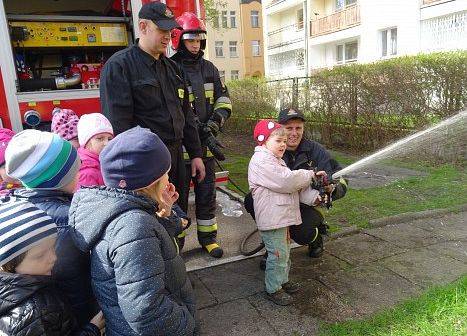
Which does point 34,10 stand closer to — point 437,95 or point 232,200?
point 232,200

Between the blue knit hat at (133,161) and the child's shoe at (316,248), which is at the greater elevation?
the blue knit hat at (133,161)

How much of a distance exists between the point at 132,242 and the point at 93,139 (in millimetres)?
1476

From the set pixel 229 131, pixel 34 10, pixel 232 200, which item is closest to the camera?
pixel 34 10

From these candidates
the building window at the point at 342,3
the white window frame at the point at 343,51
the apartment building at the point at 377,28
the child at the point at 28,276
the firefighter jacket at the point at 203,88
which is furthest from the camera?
the white window frame at the point at 343,51

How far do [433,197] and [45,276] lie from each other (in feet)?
17.5

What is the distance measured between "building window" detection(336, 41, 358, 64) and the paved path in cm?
2236

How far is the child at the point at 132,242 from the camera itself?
1515 mm

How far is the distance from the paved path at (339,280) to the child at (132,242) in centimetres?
131

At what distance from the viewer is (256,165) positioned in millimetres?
3150

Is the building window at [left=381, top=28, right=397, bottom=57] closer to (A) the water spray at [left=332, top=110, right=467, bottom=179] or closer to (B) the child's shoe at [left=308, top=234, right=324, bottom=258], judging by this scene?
(A) the water spray at [left=332, top=110, right=467, bottom=179]

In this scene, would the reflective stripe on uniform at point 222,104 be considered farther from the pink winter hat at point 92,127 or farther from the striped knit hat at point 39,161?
the striped knit hat at point 39,161

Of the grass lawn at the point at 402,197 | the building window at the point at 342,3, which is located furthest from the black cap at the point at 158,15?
the building window at the point at 342,3

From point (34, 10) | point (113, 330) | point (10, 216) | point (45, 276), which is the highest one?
point (34, 10)

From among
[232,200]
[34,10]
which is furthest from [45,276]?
[34,10]
